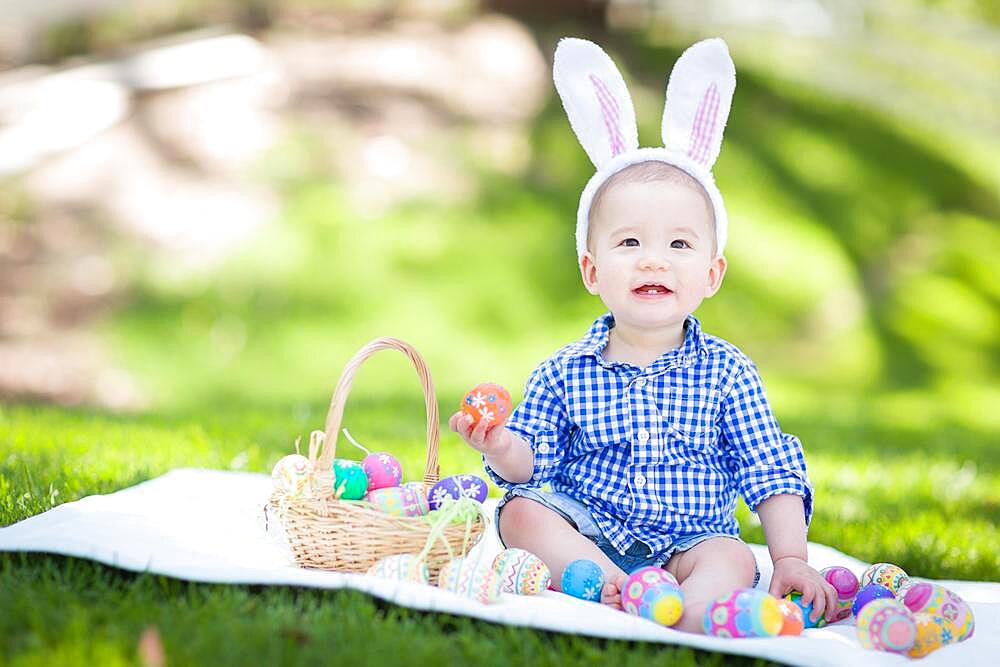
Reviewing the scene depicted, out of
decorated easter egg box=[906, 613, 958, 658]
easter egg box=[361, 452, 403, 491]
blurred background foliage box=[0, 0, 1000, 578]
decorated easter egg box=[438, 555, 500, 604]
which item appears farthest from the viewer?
blurred background foliage box=[0, 0, 1000, 578]

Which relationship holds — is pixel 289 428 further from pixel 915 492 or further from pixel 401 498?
pixel 915 492

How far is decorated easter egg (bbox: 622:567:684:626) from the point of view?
2406 mm

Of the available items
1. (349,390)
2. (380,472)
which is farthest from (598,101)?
(380,472)

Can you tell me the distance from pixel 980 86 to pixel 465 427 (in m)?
11.1

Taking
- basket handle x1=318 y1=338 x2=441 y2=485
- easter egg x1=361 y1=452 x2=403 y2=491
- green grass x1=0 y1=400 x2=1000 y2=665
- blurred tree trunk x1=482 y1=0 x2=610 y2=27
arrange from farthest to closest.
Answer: blurred tree trunk x1=482 y1=0 x2=610 y2=27 → easter egg x1=361 y1=452 x2=403 y2=491 → basket handle x1=318 y1=338 x2=441 y2=485 → green grass x1=0 y1=400 x2=1000 y2=665

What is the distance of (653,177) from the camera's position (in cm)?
284

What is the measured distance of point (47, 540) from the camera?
246 cm

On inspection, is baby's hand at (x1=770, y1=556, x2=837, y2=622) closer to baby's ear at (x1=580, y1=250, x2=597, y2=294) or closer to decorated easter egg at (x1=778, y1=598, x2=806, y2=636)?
decorated easter egg at (x1=778, y1=598, x2=806, y2=636)

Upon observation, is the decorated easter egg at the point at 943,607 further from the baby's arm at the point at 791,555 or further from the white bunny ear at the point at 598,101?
the white bunny ear at the point at 598,101

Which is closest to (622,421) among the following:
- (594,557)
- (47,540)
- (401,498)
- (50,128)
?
(594,557)

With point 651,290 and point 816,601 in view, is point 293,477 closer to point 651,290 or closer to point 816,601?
point 651,290

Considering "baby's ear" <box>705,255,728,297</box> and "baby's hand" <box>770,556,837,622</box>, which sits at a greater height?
"baby's ear" <box>705,255,728,297</box>

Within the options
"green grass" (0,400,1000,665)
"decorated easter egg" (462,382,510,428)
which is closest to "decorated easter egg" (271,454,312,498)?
"green grass" (0,400,1000,665)

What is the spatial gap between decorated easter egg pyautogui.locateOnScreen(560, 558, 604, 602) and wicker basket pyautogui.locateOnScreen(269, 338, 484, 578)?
244 millimetres
